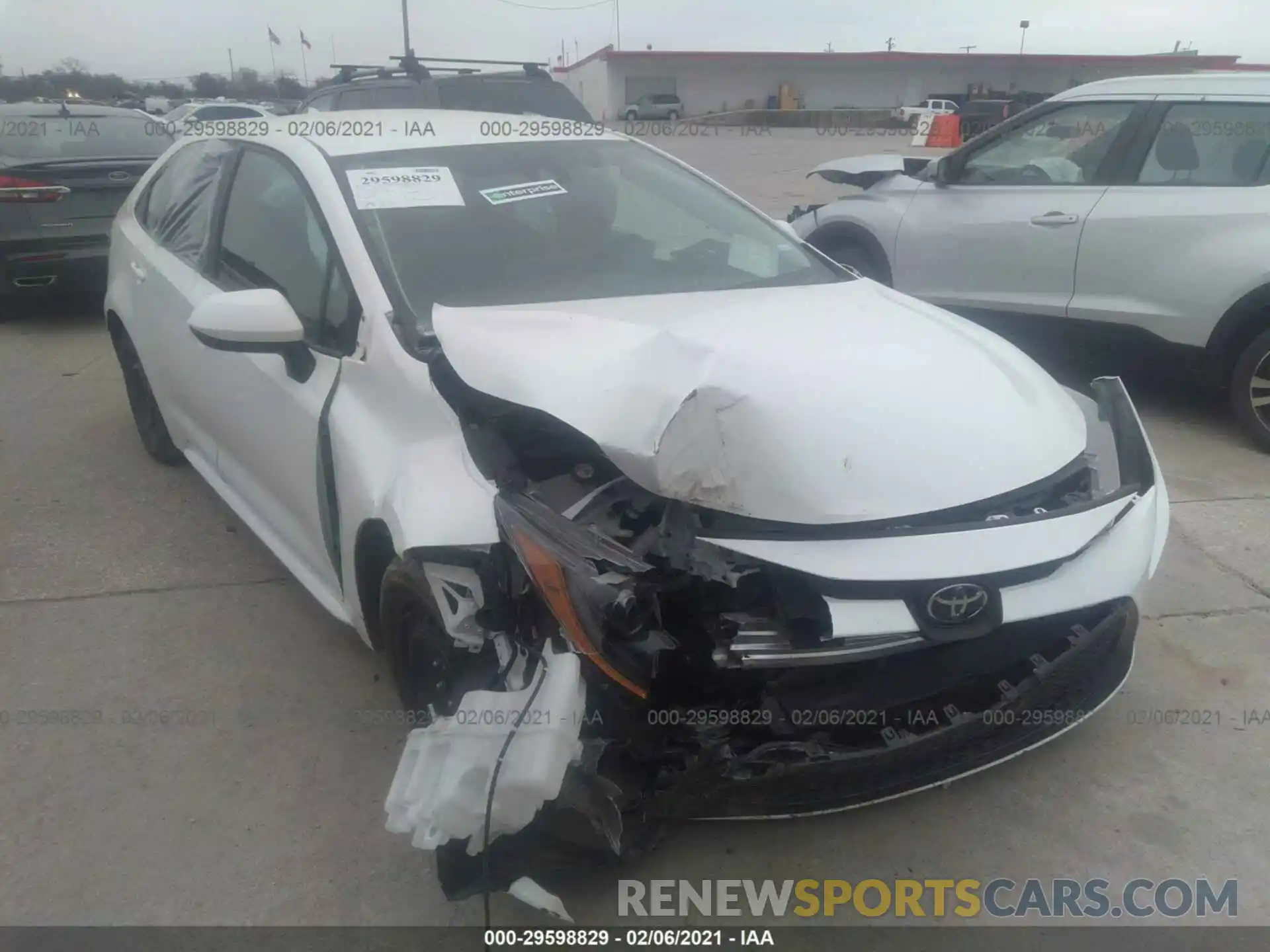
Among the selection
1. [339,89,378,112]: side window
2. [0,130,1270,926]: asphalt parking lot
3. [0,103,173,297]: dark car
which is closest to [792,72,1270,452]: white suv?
[0,130,1270,926]: asphalt parking lot

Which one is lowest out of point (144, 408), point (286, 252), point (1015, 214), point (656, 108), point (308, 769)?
point (656, 108)

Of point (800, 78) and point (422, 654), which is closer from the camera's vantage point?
point (422, 654)

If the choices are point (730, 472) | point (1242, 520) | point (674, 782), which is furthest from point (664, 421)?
point (1242, 520)

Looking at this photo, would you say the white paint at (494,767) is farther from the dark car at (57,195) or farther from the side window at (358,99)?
the side window at (358,99)

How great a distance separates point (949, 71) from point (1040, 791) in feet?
190

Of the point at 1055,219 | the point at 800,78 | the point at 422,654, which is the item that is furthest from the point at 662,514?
the point at 800,78

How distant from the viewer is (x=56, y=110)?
790cm

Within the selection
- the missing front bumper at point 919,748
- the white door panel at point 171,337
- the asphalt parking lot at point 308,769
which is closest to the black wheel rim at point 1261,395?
the asphalt parking lot at point 308,769

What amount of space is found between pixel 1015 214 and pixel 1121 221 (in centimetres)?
57

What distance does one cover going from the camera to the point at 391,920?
2248 mm

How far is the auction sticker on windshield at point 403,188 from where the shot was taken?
9.77 feet

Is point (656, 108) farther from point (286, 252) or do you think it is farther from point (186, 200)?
point (286, 252)

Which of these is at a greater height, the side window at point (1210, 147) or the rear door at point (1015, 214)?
the side window at point (1210, 147)

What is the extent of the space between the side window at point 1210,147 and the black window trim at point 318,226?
4.10 m
